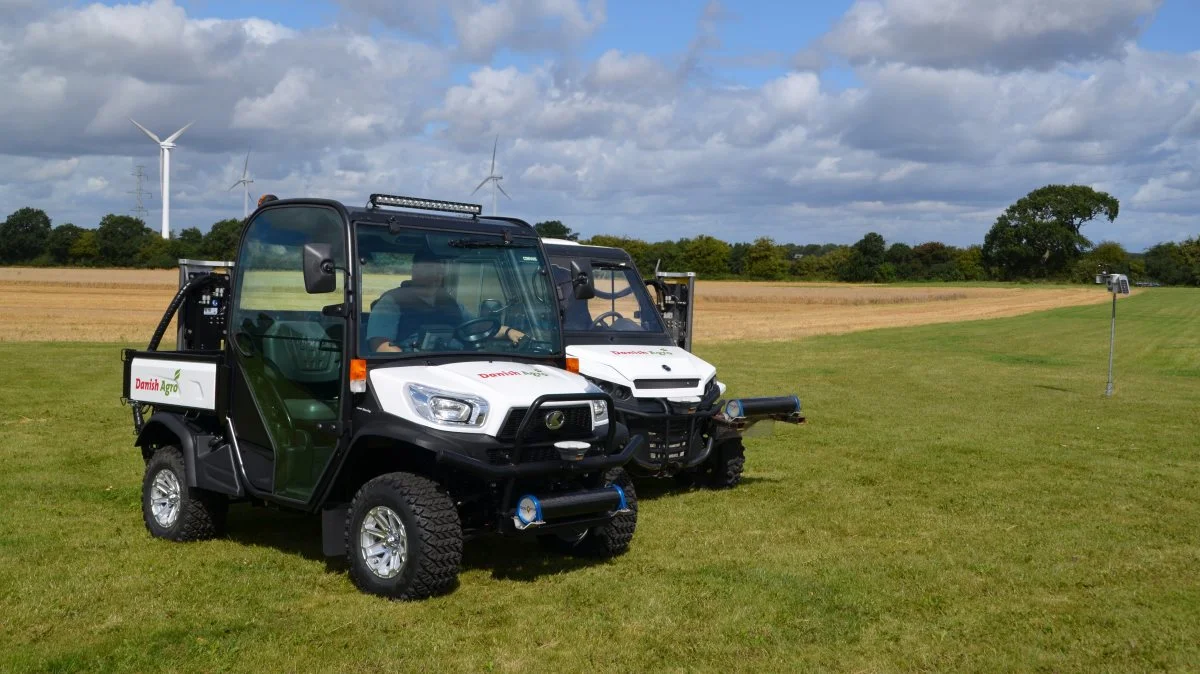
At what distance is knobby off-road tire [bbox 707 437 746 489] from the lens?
10523 mm

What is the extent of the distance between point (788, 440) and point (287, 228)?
829cm

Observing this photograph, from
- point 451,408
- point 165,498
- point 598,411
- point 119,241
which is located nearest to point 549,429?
point 598,411

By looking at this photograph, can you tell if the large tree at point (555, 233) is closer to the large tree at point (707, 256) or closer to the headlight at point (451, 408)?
the headlight at point (451, 408)

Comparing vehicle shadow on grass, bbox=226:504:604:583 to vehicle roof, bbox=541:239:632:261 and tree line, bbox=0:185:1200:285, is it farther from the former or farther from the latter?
tree line, bbox=0:185:1200:285

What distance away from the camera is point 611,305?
36.9ft

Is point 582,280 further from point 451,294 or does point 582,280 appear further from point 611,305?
point 451,294

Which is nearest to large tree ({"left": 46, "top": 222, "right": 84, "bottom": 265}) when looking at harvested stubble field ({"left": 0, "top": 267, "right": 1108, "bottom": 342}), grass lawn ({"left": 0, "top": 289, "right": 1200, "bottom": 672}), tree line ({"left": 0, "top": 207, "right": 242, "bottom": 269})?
tree line ({"left": 0, "top": 207, "right": 242, "bottom": 269})

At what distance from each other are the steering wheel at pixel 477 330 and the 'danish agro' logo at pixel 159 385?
2322 millimetres

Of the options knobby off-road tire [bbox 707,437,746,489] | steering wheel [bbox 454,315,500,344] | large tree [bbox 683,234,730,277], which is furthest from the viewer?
large tree [bbox 683,234,730,277]

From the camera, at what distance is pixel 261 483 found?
7418 mm

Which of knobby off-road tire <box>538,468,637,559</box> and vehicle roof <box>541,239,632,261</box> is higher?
vehicle roof <box>541,239,632,261</box>

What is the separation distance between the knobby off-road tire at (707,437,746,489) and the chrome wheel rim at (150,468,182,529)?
15.7ft

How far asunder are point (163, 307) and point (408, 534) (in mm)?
44494

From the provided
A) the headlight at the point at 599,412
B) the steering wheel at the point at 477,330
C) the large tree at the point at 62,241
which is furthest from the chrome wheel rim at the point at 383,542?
the large tree at the point at 62,241
